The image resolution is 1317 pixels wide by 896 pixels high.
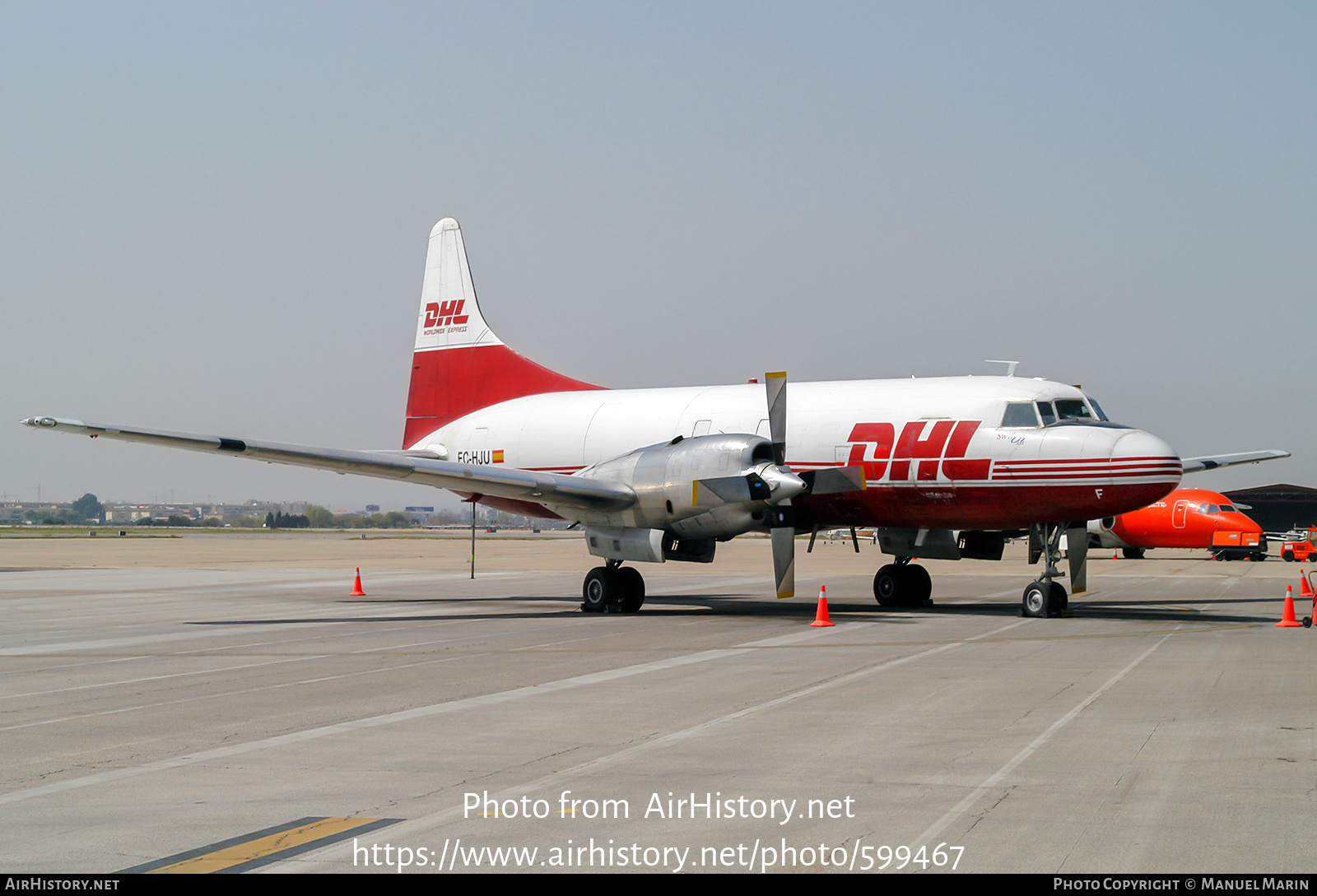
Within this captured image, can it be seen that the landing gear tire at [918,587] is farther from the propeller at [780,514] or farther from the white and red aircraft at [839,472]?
the propeller at [780,514]

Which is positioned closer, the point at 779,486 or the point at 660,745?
the point at 660,745

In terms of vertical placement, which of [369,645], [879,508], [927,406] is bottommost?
[369,645]

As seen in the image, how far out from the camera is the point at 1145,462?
18.9 meters

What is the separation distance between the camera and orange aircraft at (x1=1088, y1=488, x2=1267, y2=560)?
4281cm

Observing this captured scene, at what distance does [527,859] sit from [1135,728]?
592cm

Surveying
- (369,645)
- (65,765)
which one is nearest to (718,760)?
(65,765)

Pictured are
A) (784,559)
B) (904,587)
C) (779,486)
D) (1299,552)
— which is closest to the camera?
(779,486)

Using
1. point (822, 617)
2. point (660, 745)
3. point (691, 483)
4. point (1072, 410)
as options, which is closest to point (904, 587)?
point (822, 617)

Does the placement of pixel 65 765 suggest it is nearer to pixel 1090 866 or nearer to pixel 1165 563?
pixel 1090 866

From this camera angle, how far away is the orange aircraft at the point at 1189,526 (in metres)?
42.8

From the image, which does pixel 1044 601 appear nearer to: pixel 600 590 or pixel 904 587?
pixel 904 587

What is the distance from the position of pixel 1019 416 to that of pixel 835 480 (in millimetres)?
3411

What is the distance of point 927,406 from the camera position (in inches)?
848

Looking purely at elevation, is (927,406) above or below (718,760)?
above
